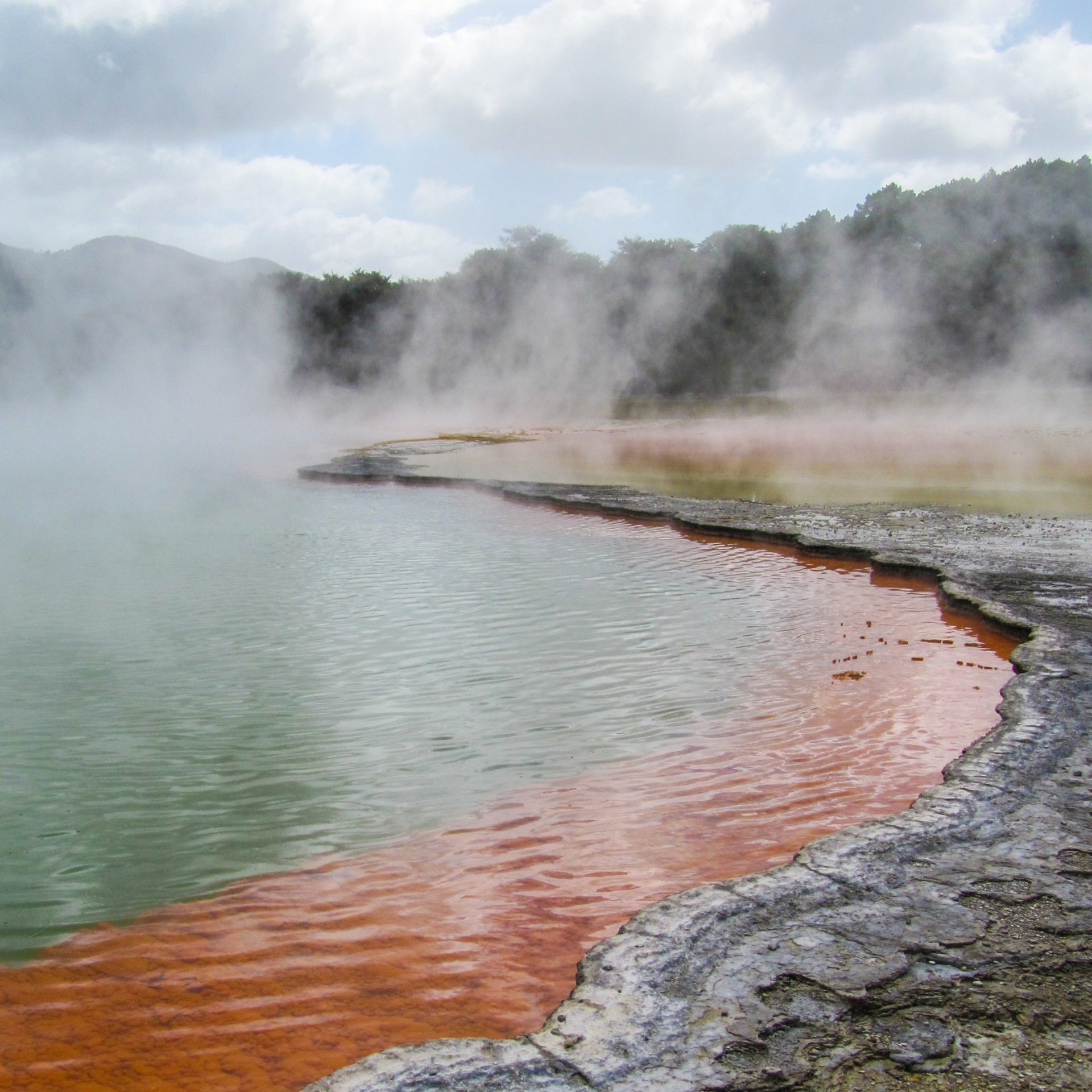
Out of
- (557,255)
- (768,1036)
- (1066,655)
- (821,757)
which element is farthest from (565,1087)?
(557,255)

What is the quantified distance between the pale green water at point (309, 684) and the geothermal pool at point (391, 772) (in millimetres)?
16

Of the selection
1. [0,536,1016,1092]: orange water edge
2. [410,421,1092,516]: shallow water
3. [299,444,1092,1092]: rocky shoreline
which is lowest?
[0,536,1016,1092]: orange water edge

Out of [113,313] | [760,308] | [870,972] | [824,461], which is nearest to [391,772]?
[870,972]

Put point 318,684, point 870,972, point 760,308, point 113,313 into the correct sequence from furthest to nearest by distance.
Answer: point 113,313, point 760,308, point 318,684, point 870,972

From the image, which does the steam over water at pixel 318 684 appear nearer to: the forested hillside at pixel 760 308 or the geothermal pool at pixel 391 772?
the geothermal pool at pixel 391 772

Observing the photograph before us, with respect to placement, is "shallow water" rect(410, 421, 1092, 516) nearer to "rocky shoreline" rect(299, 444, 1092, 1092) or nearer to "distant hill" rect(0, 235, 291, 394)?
"rocky shoreline" rect(299, 444, 1092, 1092)

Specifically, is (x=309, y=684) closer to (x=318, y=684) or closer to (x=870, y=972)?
(x=318, y=684)

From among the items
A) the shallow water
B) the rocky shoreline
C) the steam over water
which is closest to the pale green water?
the steam over water

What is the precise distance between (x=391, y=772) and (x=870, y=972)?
1885mm

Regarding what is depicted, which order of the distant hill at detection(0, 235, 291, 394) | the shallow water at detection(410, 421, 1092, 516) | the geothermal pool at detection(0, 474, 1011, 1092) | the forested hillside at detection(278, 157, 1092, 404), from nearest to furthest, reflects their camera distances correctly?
the geothermal pool at detection(0, 474, 1011, 1092)
the shallow water at detection(410, 421, 1092, 516)
the forested hillside at detection(278, 157, 1092, 404)
the distant hill at detection(0, 235, 291, 394)

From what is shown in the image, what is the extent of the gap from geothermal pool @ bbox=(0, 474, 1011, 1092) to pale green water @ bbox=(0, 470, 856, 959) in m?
0.02

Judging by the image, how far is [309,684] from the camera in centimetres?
448

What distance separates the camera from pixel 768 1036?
1877 millimetres

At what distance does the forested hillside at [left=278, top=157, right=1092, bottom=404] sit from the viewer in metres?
23.7
